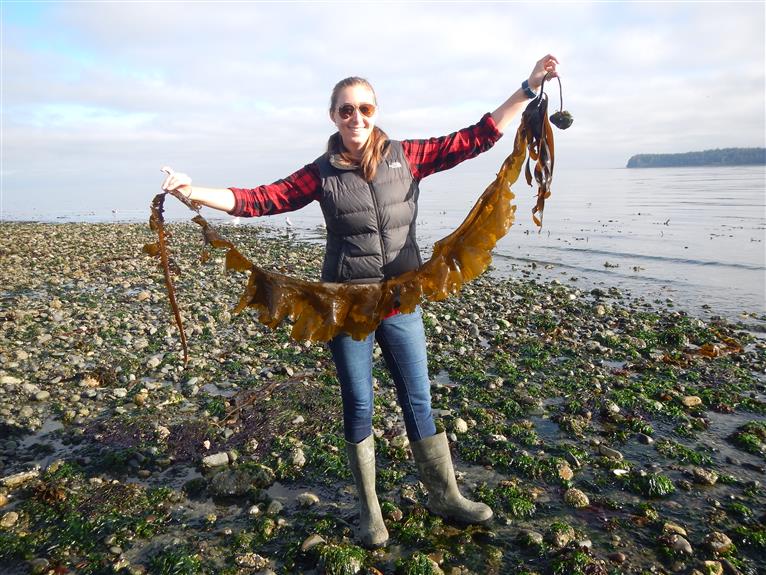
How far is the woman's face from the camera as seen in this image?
3.10 m

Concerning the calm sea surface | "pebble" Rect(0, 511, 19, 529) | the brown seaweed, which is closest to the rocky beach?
"pebble" Rect(0, 511, 19, 529)

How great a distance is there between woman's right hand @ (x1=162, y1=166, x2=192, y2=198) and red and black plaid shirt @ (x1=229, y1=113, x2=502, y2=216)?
293 mm

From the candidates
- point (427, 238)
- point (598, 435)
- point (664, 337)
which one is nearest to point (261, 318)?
point (598, 435)

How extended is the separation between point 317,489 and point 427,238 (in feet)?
66.5

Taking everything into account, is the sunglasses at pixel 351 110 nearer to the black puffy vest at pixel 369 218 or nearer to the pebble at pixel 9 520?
the black puffy vest at pixel 369 218

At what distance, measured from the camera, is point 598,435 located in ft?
16.6

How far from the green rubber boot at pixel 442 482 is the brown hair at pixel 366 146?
1.94 m

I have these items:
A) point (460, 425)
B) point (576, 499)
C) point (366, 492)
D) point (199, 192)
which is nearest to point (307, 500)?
point (366, 492)

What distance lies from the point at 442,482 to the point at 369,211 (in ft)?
6.69

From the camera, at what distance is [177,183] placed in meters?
2.99

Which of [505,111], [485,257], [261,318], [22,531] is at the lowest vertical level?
[22,531]

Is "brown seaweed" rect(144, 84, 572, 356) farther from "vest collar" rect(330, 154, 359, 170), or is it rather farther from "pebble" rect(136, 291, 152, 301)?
"pebble" rect(136, 291, 152, 301)

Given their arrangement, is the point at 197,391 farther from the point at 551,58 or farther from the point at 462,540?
the point at 551,58

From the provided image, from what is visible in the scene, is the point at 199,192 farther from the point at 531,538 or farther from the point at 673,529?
the point at 673,529
